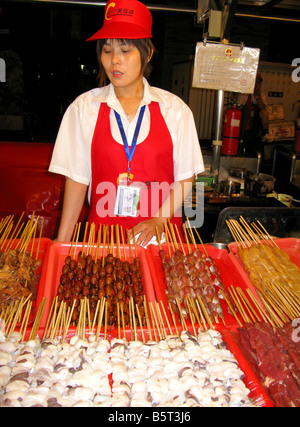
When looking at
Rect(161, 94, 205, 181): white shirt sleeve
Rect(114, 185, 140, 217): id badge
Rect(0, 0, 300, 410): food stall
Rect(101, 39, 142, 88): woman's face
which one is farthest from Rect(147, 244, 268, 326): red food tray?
Rect(101, 39, 142, 88): woman's face

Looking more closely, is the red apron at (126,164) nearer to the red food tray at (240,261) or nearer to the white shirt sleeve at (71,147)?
the white shirt sleeve at (71,147)

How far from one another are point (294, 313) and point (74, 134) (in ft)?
6.66

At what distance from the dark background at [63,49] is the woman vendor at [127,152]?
20.1ft

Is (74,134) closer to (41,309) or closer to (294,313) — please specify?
(41,309)

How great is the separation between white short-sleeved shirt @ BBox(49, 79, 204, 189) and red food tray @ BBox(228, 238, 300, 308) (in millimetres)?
806

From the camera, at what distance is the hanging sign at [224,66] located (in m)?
4.16

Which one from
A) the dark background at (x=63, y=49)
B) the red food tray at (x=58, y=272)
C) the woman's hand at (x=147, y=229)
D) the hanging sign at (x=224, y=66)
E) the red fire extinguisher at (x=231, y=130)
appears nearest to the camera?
the red food tray at (x=58, y=272)

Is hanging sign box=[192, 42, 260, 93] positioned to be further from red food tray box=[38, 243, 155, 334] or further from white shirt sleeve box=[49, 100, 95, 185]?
red food tray box=[38, 243, 155, 334]

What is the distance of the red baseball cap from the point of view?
97.0 inches

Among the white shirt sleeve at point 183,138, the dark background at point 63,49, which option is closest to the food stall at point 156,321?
the white shirt sleeve at point 183,138

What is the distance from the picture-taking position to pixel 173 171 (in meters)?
3.15

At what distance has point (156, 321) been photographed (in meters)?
1.84

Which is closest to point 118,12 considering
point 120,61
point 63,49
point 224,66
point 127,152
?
point 120,61
